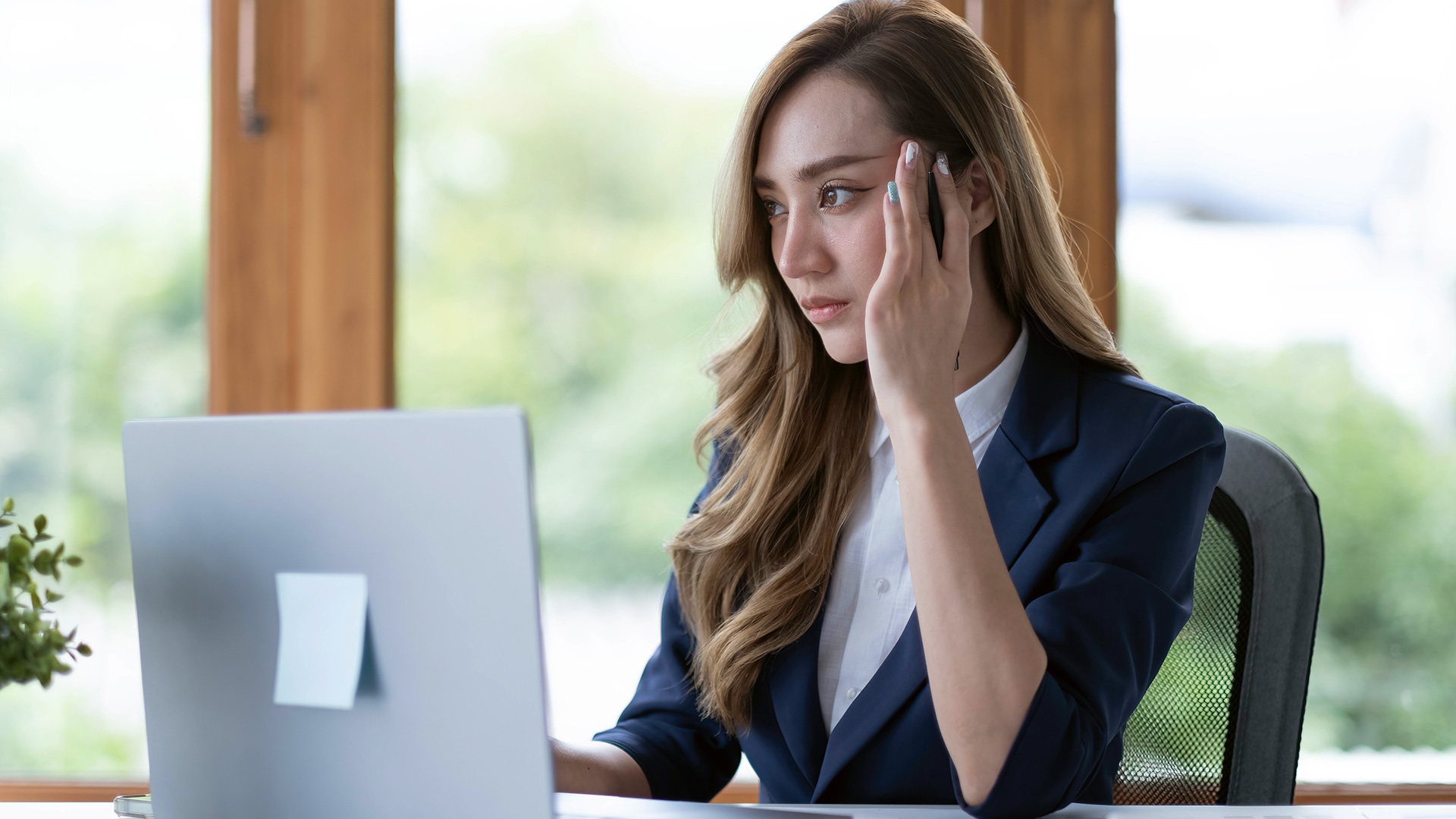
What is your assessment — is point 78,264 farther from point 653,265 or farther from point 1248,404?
point 1248,404

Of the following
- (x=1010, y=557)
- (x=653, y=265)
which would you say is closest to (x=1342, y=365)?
(x=1010, y=557)

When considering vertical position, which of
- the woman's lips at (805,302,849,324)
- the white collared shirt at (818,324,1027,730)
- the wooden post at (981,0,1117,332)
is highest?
the wooden post at (981,0,1117,332)

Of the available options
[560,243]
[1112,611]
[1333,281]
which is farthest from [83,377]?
[1333,281]

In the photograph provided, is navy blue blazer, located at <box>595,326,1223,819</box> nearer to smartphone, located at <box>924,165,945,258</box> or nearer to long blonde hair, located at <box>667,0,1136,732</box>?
long blonde hair, located at <box>667,0,1136,732</box>

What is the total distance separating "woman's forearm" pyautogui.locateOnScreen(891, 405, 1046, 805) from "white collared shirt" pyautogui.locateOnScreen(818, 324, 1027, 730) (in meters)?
0.21

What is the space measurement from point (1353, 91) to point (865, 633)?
1.39m

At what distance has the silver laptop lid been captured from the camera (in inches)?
24.7

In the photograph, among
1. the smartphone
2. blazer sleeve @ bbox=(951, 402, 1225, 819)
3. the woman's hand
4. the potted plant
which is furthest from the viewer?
the smartphone

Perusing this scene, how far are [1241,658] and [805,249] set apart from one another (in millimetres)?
643

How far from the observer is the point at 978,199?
1.21 meters

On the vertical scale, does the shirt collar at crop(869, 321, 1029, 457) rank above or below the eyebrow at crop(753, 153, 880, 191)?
below

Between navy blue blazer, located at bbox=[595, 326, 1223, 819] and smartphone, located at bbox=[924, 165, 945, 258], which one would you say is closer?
navy blue blazer, located at bbox=[595, 326, 1223, 819]

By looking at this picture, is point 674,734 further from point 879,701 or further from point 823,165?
point 823,165

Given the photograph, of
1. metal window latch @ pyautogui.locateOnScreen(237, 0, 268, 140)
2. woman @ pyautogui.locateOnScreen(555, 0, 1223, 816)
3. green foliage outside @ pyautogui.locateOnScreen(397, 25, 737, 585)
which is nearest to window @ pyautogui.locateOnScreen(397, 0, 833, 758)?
green foliage outside @ pyautogui.locateOnScreen(397, 25, 737, 585)
